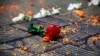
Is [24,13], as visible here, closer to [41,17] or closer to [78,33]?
[41,17]

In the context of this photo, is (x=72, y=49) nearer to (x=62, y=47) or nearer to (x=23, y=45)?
(x=62, y=47)

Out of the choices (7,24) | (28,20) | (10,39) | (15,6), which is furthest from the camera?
(15,6)

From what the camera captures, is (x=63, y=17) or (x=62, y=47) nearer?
(x=62, y=47)

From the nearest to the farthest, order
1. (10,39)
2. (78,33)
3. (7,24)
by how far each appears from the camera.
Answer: (10,39) < (78,33) < (7,24)

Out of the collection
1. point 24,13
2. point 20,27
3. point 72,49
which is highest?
point 24,13

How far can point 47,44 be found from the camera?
4.31m

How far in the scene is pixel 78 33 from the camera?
4863mm

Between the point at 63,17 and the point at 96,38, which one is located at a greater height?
the point at 63,17

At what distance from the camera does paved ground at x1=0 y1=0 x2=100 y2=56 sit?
404cm

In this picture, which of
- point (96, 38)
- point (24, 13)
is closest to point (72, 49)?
point (96, 38)

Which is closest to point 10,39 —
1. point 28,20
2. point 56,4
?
point 28,20

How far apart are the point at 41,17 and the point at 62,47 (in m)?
1.72

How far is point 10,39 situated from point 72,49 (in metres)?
1.11

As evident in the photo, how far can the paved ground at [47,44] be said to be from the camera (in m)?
4.04
